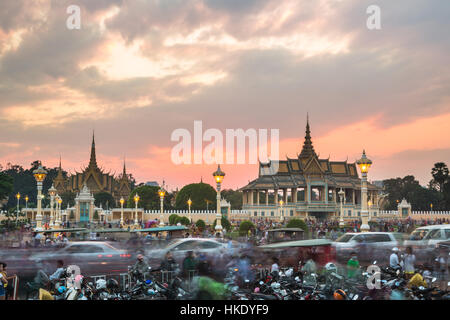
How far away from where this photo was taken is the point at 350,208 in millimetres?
82500

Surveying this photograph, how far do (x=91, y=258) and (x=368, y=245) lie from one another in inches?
365

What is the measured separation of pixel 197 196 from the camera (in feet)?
259

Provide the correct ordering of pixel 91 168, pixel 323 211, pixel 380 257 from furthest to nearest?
1. pixel 91 168
2. pixel 323 211
3. pixel 380 257

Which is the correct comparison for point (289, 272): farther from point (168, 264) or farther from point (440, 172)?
point (440, 172)

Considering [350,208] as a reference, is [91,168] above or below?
above

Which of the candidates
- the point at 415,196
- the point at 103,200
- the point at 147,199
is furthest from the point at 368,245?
the point at 415,196

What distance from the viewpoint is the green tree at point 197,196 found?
78688 mm

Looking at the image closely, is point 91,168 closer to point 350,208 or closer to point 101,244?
point 350,208

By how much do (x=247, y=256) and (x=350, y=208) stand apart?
7149 cm

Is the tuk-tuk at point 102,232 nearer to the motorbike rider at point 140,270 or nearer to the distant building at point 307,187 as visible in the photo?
the motorbike rider at point 140,270

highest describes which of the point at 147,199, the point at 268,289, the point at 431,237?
the point at 147,199

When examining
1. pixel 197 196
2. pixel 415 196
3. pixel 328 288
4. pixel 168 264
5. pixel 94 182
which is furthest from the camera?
pixel 94 182

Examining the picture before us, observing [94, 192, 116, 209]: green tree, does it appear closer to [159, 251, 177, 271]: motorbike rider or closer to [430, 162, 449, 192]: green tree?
[430, 162, 449, 192]: green tree
